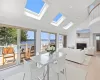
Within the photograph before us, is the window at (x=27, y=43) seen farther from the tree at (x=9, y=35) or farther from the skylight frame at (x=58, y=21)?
the skylight frame at (x=58, y=21)

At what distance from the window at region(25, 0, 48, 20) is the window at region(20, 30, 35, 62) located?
3.20ft

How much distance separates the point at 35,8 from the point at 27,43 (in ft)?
6.37

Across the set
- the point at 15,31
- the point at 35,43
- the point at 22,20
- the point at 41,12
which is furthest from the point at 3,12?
the point at 35,43

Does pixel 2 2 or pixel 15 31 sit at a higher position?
pixel 2 2

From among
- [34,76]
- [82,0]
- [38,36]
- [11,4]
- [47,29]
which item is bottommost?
[34,76]

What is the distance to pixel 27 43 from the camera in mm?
5164

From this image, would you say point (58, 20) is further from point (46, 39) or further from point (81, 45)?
point (81, 45)

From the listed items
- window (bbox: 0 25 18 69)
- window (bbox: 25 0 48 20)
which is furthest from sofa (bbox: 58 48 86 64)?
window (bbox: 0 25 18 69)

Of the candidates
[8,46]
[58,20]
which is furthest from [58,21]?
[8,46]

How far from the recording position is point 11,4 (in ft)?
10.6

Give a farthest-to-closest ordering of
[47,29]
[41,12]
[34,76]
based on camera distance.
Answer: [47,29]
[41,12]
[34,76]

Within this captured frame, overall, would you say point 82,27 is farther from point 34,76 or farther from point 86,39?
point 34,76

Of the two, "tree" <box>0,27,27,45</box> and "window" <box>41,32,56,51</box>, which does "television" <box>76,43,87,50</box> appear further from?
"tree" <box>0,27,27,45</box>

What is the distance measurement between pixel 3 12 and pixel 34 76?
2674 mm
